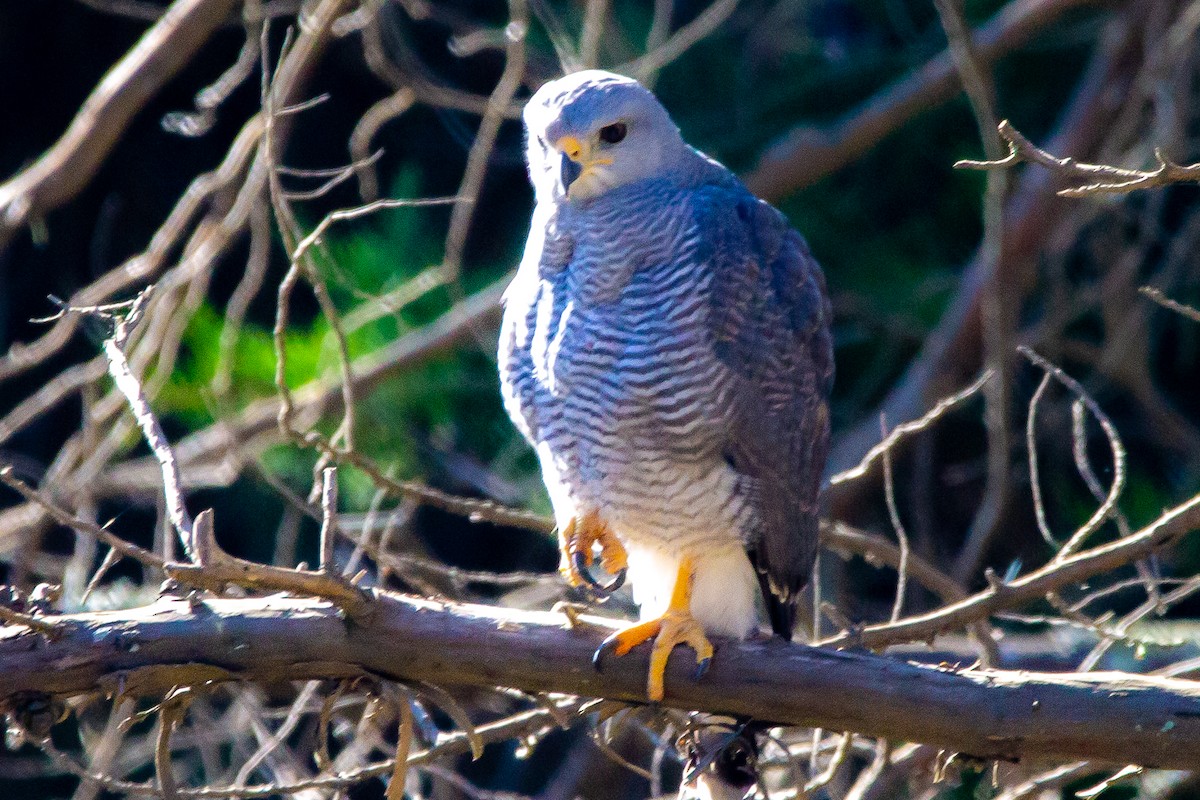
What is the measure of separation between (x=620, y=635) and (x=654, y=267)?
→ 78 centimetres

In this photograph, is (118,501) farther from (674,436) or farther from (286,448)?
(674,436)

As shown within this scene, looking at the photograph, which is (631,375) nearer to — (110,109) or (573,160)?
(573,160)

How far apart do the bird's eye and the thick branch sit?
105 centimetres

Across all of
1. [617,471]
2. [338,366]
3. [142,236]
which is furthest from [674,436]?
[142,236]

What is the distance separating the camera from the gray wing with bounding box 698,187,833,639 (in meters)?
2.84

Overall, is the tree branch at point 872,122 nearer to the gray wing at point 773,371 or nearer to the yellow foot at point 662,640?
the gray wing at point 773,371

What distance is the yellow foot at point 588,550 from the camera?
3.03 metres

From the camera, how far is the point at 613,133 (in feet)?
9.75

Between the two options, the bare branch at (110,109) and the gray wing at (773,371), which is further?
the bare branch at (110,109)

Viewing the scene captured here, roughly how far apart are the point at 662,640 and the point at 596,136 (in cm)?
105

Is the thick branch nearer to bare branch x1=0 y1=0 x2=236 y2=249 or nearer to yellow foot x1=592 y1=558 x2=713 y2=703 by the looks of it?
yellow foot x1=592 y1=558 x2=713 y2=703

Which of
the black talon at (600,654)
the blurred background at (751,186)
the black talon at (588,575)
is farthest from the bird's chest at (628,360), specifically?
the blurred background at (751,186)

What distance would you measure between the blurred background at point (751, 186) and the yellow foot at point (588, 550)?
3.28 feet

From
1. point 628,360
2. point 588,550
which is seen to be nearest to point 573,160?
point 628,360
